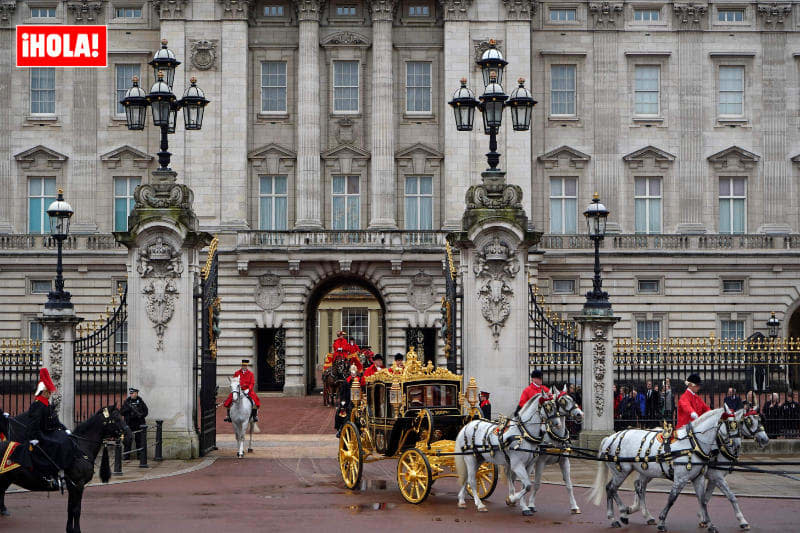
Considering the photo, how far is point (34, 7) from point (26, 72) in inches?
109

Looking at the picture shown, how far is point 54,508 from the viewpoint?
18.6m

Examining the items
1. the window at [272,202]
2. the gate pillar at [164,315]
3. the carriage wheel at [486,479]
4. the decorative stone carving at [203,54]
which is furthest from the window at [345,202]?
the carriage wheel at [486,479]

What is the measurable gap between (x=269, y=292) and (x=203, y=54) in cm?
1002

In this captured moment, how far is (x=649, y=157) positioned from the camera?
166 ft

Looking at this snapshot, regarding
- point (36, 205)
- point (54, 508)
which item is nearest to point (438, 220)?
point (36, 205)

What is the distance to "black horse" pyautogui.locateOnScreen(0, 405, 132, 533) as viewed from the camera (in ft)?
52.0

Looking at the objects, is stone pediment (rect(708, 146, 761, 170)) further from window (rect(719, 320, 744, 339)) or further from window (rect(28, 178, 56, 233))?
window (rect(28, 178, 56, 233))

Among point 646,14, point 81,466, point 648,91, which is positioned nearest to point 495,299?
point 81,466

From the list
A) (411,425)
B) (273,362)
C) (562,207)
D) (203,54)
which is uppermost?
(203,54)

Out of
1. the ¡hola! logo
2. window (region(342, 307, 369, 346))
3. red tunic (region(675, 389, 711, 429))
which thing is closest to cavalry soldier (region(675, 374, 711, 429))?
red tunic (region(675, 389, 711, 429))

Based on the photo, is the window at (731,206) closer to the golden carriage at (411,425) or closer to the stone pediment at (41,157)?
the stone pediment at (41,157)

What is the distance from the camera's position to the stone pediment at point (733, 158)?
5056 centimetres

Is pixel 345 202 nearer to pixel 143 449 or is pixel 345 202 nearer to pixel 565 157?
pixel 565 157

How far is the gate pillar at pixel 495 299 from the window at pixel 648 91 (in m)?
29.6
